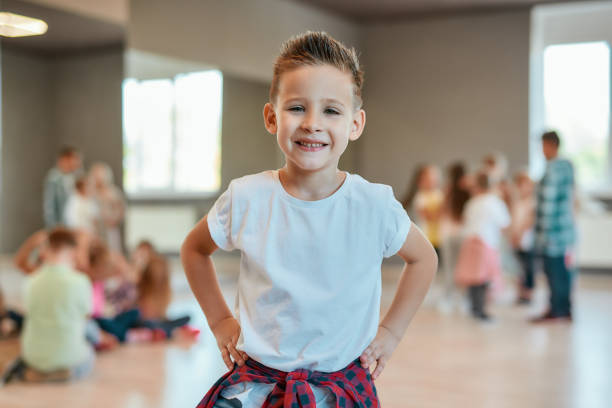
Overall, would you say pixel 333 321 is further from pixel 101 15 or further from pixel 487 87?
pixel 487 87

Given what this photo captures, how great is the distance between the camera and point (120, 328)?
4379 millimetres

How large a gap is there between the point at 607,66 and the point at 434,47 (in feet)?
6.41

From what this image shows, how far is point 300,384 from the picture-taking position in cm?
110

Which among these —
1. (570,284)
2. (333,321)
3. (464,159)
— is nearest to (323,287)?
(333,321)

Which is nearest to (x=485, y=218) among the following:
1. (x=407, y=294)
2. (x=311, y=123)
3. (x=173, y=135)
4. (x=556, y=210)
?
(x=556, y=210)

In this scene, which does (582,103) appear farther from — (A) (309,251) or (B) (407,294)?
(A) (309,251)

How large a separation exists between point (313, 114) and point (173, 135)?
4882 mm

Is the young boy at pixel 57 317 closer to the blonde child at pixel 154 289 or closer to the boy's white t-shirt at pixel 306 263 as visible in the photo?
the blonde child at pixel 154 289

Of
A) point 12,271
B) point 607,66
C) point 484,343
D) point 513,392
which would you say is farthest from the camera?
point 607,66

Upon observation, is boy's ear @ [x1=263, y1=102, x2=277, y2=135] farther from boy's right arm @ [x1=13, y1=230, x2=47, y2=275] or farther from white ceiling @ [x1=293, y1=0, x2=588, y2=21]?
white ceiling @ [x1=293, y1=0, x2=588, y2=21]

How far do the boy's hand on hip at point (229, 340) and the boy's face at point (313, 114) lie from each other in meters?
0.32

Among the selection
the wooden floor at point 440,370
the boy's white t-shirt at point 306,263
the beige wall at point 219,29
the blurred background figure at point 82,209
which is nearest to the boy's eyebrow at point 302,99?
the boy's white t-shirt at point 306,263

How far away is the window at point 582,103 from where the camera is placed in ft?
26.3

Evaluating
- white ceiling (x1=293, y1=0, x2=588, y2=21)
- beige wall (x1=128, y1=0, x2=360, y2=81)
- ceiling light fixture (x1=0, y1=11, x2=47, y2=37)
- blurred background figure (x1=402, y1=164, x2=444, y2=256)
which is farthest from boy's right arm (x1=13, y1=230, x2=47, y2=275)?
white ceiling (x1=293, y1=0, x2=588, y2=21)
